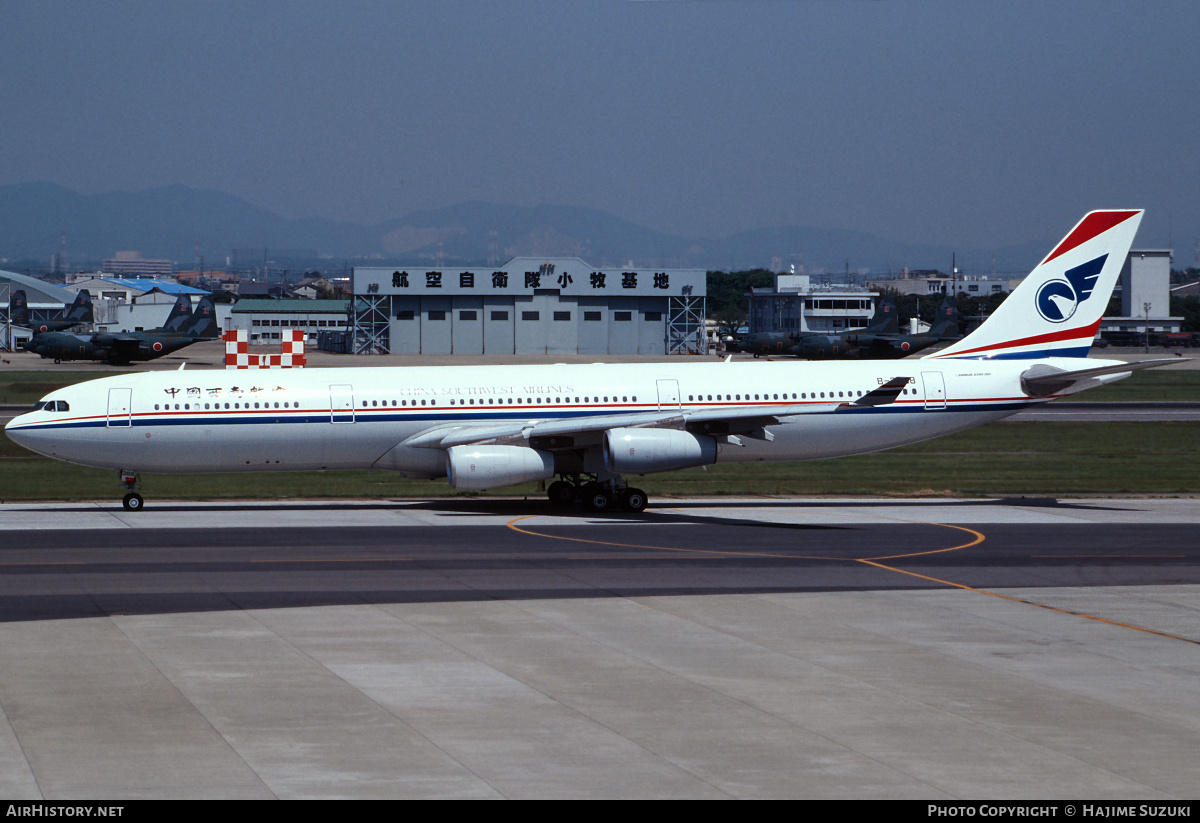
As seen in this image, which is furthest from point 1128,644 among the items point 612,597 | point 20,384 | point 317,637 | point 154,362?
point 154,362

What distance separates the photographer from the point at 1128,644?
20406mm

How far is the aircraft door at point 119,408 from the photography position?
36.8m

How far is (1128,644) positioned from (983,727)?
6251 mm

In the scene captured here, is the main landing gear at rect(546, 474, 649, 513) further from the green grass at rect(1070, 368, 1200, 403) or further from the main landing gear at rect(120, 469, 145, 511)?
the green grass at rect(1070, 368, 1200, 403)

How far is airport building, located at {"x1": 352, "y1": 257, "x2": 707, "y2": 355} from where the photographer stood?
14550 centimetres

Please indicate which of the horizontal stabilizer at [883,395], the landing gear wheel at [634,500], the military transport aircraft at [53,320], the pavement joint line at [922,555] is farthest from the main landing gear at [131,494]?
the military transport aircraft at [53,320]

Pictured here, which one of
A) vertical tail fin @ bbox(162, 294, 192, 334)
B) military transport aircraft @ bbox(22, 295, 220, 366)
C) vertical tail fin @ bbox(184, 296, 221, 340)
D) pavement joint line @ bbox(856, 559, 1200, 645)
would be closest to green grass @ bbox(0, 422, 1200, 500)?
pavement joint line @ bbox(856, 559, 1200, 645)

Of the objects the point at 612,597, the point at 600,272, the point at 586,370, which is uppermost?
the point at 600,272

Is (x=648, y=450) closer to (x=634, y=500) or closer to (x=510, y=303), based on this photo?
(x=634, y=500)

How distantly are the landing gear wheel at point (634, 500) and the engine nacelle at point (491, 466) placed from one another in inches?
114

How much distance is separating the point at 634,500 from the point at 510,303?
108794 mm

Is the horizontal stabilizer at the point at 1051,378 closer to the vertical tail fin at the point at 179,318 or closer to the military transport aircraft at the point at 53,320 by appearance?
the vertical tail fin at the point at 179,318
